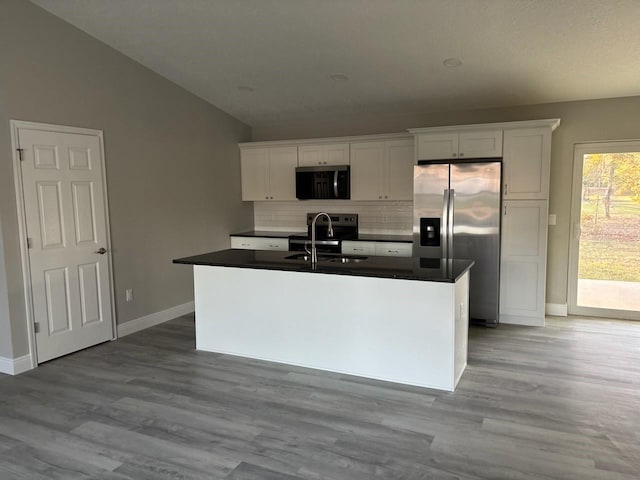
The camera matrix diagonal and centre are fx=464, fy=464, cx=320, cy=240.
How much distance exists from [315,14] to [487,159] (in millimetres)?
2328

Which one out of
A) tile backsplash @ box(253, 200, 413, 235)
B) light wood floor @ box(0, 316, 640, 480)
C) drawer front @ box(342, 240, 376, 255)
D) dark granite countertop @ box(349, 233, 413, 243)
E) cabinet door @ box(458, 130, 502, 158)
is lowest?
light wood floor @ box(0, 316, 640, 480)

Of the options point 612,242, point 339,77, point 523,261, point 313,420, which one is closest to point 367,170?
point 339,77

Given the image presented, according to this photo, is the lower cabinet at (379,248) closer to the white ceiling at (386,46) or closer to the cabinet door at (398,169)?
the cabinet door at (398,169)

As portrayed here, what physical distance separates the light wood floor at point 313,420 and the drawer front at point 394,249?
5.09ft

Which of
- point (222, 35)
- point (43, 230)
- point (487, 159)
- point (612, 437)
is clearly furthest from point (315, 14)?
point (612, 437)

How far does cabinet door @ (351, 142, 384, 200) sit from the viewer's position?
18.7 feet

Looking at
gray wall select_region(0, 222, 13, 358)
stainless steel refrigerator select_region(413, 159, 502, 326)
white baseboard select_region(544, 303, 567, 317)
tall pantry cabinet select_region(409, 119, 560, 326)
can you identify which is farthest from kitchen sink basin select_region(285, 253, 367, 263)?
white baseboard select_region(544, 303, 567, 317)

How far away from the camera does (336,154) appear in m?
5.91

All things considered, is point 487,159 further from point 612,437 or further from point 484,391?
point 612,437

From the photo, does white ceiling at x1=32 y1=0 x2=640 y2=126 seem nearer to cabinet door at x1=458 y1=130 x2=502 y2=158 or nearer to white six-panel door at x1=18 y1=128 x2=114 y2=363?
cabinet door at x1=458 y1=130 x2=502 y2=158

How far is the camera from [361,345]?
11.7 ft

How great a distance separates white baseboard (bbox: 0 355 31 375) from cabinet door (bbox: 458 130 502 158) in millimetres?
4516

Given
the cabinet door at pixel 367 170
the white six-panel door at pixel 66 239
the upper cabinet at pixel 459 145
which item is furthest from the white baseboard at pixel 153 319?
the upper cabinet at pixel 459 145

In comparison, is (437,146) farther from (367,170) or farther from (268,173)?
(268,173)
